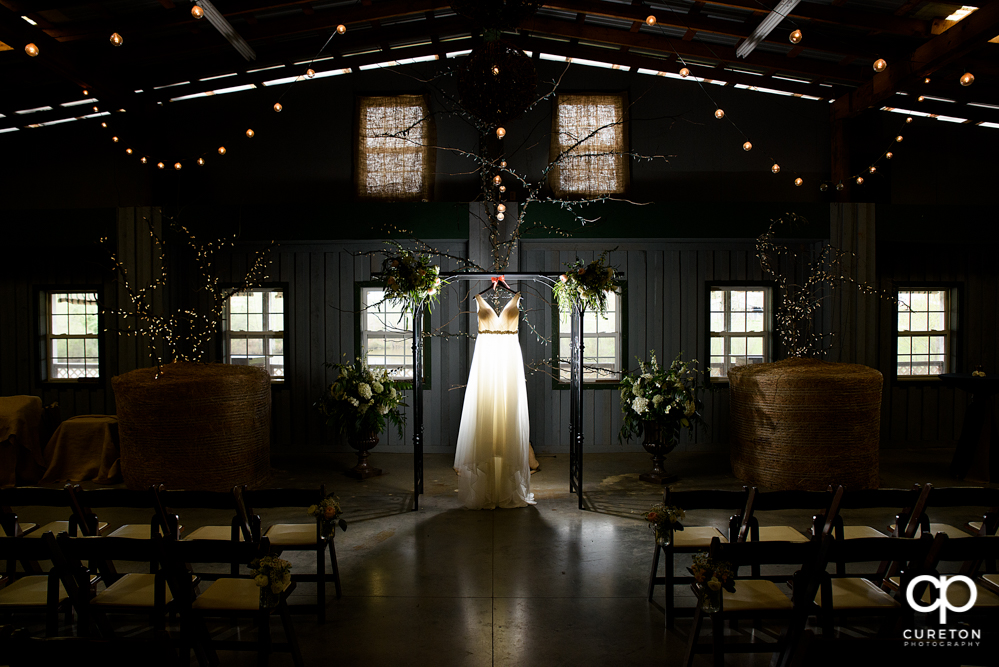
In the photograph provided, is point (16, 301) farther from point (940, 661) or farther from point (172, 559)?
point (940, 661)

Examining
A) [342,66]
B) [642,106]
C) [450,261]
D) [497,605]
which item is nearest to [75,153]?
[342,66]

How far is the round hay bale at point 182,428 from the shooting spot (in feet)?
20.7

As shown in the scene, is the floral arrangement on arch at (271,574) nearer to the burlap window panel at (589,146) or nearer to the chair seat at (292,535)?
the chair seat at (292,535)

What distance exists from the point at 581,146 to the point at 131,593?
7240 millimetres

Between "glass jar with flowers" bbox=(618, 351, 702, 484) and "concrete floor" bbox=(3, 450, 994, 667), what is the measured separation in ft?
1.30

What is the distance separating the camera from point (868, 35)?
7184 mm

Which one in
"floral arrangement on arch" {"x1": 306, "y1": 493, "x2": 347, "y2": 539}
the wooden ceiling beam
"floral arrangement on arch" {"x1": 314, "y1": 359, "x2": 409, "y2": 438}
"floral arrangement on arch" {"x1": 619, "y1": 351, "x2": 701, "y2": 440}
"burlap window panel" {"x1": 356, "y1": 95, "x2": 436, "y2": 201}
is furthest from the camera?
"burlap window panel" {"x1": 356, "y1": 95, "x2": 436, "y2": 201}

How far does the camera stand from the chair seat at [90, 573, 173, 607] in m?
3.19

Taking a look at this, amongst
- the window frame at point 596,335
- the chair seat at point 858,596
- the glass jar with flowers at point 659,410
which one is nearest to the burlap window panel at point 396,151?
the window frame at point 596,335

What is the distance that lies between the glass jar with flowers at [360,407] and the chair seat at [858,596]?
5032 millimetres

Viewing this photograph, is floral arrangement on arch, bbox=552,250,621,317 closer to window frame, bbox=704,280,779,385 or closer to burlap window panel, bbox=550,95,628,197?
burlap window panel, bbox=550,95,628,197

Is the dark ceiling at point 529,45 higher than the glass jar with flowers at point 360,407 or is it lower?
higher

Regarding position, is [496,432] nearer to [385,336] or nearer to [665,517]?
[665,517]

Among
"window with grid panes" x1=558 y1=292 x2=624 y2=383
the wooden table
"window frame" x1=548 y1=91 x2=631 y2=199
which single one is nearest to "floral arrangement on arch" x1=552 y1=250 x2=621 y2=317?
"window with grid panes" x1=558 y1=292 x2=624 y2=383
